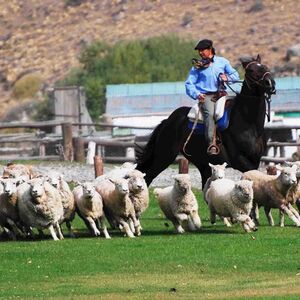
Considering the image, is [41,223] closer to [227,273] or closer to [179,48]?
[227,273]

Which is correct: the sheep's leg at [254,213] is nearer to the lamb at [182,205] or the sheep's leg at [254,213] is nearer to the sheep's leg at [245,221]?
the lamb at [182,205]

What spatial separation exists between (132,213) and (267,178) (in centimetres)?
213

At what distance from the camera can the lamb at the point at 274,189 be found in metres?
20.8

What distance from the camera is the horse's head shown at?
21797mm

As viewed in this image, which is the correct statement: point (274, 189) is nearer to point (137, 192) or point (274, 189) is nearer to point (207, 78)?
point (137, 192)

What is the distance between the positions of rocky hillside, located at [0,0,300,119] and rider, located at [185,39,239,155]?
59.2 metres

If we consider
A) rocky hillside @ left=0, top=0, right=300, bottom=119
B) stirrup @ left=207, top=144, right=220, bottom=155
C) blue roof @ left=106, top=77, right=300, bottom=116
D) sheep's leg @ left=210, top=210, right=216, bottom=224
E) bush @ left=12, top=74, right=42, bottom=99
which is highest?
stirrup @ left=207, top=144, right=220, bottom=155

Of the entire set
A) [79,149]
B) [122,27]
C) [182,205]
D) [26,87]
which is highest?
[182,205]

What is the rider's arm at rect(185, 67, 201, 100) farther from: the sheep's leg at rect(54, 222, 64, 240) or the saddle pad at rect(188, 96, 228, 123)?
the sheep's leg at rect(54, 222, 64, 240)

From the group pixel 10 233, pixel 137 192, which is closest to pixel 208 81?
pixel 137 192

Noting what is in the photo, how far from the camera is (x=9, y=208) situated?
66.8ft

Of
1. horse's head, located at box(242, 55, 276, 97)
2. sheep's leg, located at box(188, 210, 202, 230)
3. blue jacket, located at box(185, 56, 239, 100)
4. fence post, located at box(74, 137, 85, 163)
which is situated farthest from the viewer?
fence post, located at box(74, 137, 85, 163)

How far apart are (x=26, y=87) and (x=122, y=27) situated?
12260 mm

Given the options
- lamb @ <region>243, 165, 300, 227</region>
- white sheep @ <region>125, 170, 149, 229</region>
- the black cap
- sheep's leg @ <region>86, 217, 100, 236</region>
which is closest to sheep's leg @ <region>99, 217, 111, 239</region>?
sheep's leg @ <region>86, 217, 100, 236</region>
